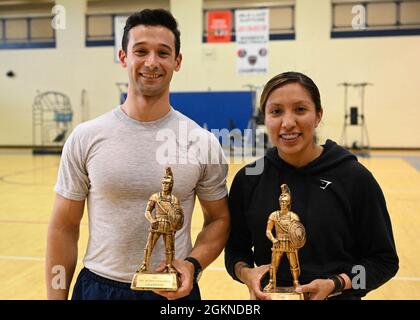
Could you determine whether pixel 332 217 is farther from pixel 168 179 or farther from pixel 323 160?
pixel 168 179

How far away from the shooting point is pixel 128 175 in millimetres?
1382

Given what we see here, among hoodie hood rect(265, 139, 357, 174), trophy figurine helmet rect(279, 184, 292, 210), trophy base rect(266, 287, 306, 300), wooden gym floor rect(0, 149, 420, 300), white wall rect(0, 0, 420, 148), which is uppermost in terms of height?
white wall rect(0, 0, 420, 148)

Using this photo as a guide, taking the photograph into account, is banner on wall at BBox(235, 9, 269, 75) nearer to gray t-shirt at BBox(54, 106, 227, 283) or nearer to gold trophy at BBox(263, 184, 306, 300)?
gray t-shirt at BBox(54, 106, 227, 283)

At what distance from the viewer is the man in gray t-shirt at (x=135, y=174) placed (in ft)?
4.54

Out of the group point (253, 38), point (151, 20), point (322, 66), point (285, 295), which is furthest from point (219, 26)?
A: point (285, 295)

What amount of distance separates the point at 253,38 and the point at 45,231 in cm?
942

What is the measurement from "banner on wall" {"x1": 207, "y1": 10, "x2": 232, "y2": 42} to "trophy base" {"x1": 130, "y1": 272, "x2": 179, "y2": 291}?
12196mm

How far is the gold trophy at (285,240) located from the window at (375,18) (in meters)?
12.0

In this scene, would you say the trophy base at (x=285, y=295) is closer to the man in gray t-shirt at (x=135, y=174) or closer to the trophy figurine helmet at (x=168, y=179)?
the man in gray t-shirt at (x=135, y=174)

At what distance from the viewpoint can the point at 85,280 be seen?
153cm

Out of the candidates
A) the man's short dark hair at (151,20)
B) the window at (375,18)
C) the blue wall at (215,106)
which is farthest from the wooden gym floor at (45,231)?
the window at (375,18)

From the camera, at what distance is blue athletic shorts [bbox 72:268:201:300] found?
1.45m

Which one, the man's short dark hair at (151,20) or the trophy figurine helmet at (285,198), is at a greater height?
the man's short dark hair at (151,20)

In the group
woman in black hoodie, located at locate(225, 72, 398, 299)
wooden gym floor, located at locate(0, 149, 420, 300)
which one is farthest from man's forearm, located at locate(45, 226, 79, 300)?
wooden gym floor, located at locate(0, 149, 420, 300)
